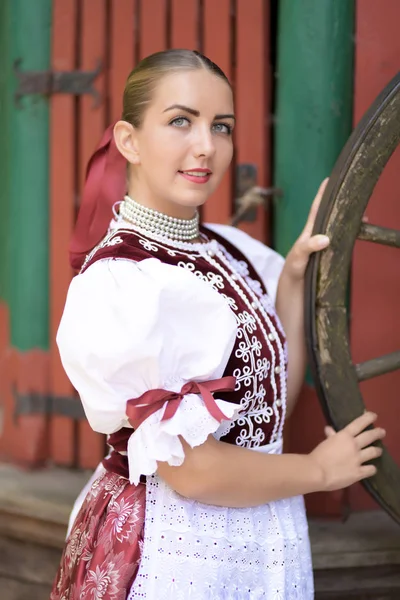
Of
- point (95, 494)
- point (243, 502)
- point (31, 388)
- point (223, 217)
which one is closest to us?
point (243, 502)

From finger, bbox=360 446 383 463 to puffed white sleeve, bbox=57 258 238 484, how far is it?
0.32 meters

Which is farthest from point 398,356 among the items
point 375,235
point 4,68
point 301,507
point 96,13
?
point 4,68

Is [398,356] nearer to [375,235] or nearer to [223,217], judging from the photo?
[375,235]

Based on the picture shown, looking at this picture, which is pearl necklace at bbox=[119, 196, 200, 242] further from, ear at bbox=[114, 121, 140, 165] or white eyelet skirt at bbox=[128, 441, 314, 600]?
white eyelet skirt at bbox=[128, 441, 314, 600]

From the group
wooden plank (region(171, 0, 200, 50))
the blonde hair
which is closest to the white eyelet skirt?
the blonde hair

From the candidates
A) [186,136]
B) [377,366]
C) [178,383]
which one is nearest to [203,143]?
[186,136]

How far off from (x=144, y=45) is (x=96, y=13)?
178 millimetres

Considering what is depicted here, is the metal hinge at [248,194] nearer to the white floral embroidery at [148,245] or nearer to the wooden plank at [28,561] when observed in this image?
the white floral embroidery at [148,245]

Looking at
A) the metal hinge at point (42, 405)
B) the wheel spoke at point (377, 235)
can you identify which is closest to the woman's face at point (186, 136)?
the wheel spoke at point (377, 235)

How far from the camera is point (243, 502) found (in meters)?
1.32

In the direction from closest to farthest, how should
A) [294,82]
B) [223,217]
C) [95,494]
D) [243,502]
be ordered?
[243,502]
[95,494]
[294,82]
[223,217]

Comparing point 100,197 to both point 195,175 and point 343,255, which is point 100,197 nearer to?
point 195,175

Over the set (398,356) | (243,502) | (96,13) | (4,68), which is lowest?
(243,502)

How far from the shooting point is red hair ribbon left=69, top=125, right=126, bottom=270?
4.95ft
